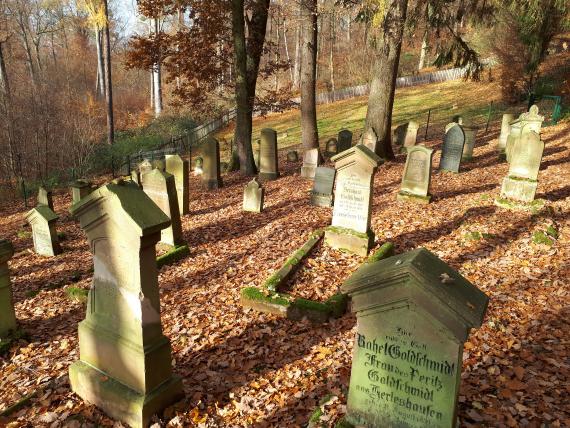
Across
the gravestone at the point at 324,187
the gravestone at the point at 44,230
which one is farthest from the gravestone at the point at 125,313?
the gravestone at the point at 324,187

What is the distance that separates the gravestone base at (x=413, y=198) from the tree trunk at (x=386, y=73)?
4.89 meters

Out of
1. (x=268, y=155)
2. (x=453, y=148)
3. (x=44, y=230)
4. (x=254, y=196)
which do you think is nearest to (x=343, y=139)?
(x=268, y=155)

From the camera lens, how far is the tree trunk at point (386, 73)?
544 inches

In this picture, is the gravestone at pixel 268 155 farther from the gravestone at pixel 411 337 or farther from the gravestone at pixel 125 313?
the gravestone at pixel 411 337

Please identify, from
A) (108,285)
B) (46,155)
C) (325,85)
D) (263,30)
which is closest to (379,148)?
(263,30)

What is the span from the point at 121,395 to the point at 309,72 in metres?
15.2

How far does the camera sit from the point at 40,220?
959 centimetres

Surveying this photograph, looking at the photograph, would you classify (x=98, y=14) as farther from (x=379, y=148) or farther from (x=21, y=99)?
(x=379, y=148)

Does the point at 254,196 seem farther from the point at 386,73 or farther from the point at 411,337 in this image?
the point at 411,337

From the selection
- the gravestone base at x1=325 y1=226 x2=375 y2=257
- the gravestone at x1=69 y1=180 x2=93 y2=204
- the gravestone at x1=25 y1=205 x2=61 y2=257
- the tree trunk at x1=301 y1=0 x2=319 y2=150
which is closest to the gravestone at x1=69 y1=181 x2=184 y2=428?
the gravestone base at x1=325 y1=226 x2=375 y2=257

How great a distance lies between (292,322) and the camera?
5.90 meters

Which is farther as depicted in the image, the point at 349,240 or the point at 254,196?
the point at 254,196

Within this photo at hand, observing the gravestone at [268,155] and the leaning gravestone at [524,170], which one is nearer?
the leaning gravestone at [524,170]

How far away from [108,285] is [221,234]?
230 inches
